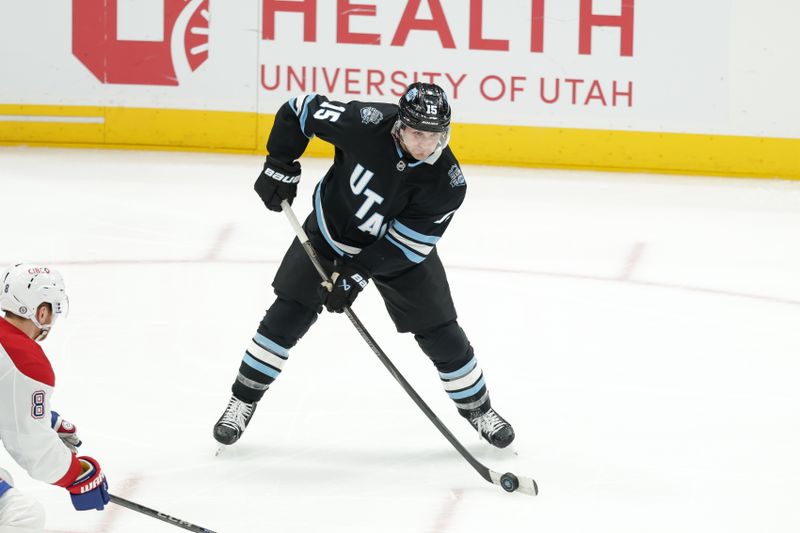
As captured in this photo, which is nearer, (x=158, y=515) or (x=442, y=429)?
(x=158, y=515)

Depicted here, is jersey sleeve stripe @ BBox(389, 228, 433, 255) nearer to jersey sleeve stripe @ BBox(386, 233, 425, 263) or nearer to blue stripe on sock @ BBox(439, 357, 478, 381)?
jersey sleeve stripe @ BBox(386, 233, 425, 263)

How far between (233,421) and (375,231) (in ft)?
2.18

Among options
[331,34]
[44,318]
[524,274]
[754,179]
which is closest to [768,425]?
[524,274]

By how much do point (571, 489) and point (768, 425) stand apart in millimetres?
848

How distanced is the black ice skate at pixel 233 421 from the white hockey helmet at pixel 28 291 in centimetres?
114

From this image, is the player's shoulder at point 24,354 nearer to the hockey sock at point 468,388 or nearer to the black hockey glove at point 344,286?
the black hockey glove at point 344,286

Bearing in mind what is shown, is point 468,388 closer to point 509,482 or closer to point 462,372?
point 462,372

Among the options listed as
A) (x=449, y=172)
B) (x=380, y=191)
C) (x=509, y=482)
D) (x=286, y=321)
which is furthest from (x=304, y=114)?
(x=509, y=482)

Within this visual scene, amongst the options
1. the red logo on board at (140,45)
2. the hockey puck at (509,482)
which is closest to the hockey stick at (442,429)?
the hockey puck at (509,482)

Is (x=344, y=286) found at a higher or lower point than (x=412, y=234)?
lower

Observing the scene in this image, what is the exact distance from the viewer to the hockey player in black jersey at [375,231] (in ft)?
11.6

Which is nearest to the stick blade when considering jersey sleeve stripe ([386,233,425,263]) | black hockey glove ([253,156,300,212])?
jersey sleeve stripe ([386,233,425,263])

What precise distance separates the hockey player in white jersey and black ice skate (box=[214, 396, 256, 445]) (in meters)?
1.03

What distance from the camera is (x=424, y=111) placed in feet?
11.1
